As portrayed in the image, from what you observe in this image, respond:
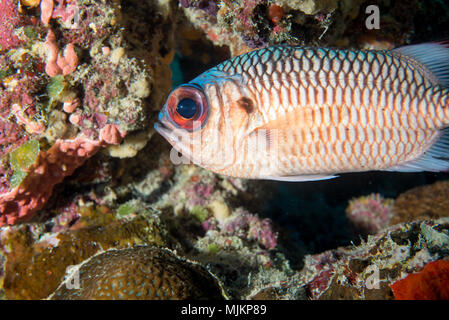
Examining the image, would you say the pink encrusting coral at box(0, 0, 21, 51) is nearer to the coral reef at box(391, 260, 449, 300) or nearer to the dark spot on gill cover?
the dark spot on gill cover

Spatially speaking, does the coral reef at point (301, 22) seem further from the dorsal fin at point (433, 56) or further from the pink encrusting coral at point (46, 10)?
the pink encrusting coral at point (46, 10)

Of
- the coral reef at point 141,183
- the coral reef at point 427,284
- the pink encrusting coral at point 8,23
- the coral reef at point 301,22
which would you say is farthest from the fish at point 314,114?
the pink encrusting coral at point 8,23

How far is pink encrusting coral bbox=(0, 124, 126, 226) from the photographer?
3262mm

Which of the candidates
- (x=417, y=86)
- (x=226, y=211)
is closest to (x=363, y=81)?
(x=417, y=86)

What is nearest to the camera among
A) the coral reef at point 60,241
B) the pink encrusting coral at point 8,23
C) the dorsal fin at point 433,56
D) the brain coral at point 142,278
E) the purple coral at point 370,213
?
the brain coral at point 142,278

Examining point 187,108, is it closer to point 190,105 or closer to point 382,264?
point 190,105

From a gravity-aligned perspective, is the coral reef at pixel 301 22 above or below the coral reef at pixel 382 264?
above

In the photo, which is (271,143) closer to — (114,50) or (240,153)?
(240,153)

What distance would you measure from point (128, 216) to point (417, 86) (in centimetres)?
375

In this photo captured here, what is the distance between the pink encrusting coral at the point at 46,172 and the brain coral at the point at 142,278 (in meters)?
1.21

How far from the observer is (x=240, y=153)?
8.48 ft

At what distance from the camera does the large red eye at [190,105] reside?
2541 mm

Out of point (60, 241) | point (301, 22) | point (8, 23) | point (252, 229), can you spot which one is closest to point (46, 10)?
point (8, 23)

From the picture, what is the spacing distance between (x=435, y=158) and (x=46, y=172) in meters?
4.42
